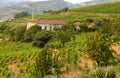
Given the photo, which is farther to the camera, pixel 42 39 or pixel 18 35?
pixel 18 35

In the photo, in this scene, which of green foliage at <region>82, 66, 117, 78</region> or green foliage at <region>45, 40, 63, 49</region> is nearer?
green foliage at <region>82, 66, 117, 78</region>

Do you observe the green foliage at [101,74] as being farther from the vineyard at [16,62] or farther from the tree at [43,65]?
the vineyard at [16,62]

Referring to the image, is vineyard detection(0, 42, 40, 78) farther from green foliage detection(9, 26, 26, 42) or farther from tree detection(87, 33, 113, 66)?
green foliage detection(9, 26, 26, 42)

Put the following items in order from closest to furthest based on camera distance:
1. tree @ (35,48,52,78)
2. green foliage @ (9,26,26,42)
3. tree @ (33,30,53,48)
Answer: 1. tree @ (35,48,52,78)
2. tree @ (33,30,53,48)
3. green foliage @ (9,26,26,42)

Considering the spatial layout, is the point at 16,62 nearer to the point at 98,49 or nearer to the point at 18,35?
the point at 98,49

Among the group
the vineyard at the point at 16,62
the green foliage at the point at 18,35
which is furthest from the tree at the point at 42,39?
the green foliage at the point at 18,35

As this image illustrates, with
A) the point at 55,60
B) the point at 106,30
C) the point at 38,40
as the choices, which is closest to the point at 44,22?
the point at 38,40

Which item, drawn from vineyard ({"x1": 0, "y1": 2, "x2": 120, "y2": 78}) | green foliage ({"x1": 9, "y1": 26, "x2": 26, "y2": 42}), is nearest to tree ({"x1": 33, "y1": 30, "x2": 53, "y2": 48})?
vineyard ({"x1": 0, "y1": 2, "x2": 120, "y2": 78})

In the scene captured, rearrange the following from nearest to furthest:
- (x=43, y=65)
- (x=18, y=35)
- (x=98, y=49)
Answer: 1. (x=43, y=65)
2. (x=98, y=49)
3. (x=18, y=35)

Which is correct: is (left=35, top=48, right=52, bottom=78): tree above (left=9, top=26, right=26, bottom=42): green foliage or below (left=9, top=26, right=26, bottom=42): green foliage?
above

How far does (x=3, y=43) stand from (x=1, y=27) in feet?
88.7

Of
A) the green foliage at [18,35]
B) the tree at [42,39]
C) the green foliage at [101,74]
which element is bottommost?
the green foliage at [18,35]

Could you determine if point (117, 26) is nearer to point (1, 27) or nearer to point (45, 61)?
point (45, 61)

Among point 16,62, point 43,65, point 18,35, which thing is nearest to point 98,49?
point 43,65
